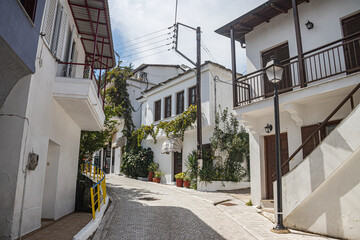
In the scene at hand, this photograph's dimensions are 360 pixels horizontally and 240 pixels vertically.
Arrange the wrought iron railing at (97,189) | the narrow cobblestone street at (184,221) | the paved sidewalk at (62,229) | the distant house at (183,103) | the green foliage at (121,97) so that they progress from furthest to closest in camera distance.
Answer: the green foliage at (121,97) → the distant house at (183,103) → the wrought iron railing at (97,189) → the narrow cobblestone street at (184,221) → the paved sidewalk at (62,229)

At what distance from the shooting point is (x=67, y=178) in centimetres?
1039

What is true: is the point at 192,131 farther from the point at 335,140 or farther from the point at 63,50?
the point at 335,140

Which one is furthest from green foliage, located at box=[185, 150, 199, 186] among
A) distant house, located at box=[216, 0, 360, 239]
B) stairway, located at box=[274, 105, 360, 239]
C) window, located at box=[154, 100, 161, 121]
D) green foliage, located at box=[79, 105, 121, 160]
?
stairway, located at box=[274, 105, 360, 239]

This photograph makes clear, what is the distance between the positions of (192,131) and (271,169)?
8062 millimetres

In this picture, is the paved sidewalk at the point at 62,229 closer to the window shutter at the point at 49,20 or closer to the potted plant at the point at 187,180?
the window shutter at the point at 49,20

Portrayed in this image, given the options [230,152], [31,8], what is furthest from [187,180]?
[31,8]

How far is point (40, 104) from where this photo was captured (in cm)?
712

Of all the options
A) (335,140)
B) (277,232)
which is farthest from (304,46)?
(277,232)

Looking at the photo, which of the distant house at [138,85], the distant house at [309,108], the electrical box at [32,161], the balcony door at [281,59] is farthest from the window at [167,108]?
the electrical box at [32,161]

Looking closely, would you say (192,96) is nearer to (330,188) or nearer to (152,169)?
(152,169)

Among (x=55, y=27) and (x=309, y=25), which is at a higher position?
(x=309, y=25)

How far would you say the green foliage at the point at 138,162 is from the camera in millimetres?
21109

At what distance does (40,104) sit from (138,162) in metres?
14.5

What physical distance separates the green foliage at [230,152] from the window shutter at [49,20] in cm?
1024
